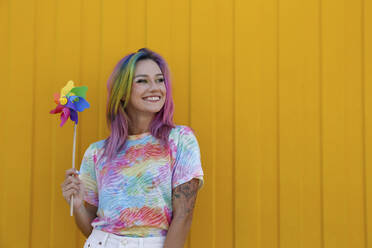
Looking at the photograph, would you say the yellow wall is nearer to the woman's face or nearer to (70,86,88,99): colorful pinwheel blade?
the woman's face

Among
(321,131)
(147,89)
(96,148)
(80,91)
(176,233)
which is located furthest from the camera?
(321,131)

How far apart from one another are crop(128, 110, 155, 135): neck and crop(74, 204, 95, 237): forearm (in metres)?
0.49

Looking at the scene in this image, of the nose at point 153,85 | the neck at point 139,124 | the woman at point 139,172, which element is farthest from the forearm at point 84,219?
the nose at point 153,85

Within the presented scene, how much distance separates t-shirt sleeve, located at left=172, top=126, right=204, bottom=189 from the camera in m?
2.30

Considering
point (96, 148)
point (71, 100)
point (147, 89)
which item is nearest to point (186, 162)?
point (147, 89)

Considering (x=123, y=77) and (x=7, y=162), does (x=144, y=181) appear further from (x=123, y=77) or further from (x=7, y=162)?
(x=7, y=162)

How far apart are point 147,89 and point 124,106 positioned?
17 centimetres

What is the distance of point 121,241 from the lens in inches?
89.5

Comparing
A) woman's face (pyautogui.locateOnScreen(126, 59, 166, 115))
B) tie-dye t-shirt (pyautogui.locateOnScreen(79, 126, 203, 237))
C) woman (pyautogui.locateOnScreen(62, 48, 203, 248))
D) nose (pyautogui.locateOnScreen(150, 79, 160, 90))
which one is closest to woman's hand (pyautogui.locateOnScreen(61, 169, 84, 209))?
woman (pyautogui.locateOnScreen(62, 48, 203, 248))

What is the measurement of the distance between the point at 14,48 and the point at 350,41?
82.2 inches

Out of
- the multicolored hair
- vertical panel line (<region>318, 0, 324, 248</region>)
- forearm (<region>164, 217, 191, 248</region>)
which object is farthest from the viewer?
vertical panel line (<region>318, 0, 324, 248</region>)

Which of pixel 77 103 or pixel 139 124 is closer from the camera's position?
pixel 77 103

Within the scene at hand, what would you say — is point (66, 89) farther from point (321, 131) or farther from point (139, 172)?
point (321, 131)

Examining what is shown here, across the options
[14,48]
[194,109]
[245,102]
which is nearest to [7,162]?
[14,48]
